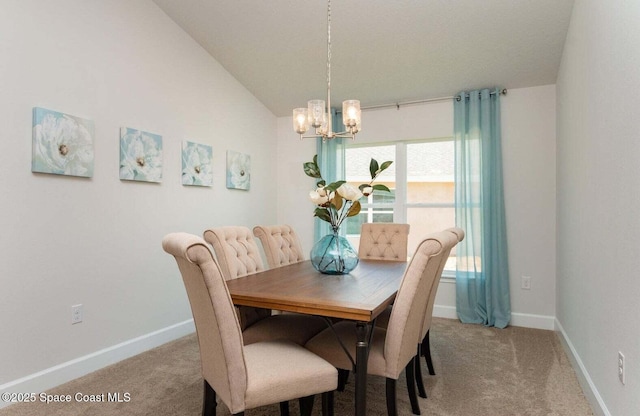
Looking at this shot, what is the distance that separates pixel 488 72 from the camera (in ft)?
12.0

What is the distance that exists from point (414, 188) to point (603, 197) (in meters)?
2.40

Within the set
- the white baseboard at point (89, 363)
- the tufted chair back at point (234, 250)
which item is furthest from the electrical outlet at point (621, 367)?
the white baseboard at point (89, 363)

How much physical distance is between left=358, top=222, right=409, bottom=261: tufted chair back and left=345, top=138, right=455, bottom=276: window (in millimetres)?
966

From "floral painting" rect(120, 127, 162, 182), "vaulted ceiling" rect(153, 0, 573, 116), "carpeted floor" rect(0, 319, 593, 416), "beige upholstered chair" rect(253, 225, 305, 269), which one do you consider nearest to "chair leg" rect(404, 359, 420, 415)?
"carpeted floor" rect(0, 319, 593, 416)

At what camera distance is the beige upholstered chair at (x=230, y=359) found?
1409 mm

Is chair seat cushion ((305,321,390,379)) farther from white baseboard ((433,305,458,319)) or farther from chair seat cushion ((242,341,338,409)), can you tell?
white baseboard ((433,305,458,319))

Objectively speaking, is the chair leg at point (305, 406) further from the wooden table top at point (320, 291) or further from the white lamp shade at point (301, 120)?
the white lamp shade at point (301, 120)

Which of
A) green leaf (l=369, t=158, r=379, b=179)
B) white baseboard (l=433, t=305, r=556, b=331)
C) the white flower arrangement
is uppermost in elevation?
green leaf (l=369, t=158, r=379, b=179)

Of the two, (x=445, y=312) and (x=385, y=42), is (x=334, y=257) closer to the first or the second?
(x=385, y=42)

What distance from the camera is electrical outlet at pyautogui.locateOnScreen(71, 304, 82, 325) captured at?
264 cm

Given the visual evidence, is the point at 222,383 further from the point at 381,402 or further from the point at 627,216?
the point at 627,216

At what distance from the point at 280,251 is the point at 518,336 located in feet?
7.42

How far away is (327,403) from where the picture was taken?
1740 millimetres

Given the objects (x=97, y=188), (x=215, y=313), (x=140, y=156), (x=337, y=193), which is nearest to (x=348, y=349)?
(x=215, y=313)
